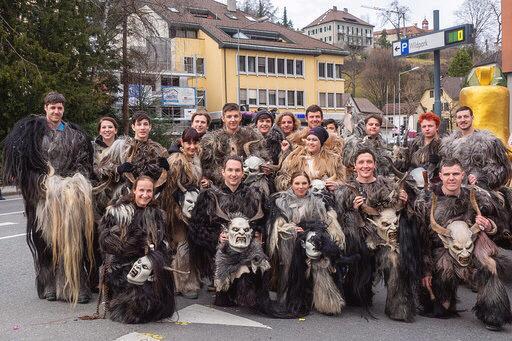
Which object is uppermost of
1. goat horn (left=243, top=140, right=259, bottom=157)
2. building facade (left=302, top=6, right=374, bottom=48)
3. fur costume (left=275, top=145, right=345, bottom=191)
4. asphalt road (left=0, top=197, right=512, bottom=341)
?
building facade (left=302, top=6, right=374, bottom=48)

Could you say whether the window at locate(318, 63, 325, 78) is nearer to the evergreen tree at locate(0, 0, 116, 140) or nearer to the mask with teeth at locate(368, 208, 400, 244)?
the evergreen tree at locate(0, 0, 116, 140)

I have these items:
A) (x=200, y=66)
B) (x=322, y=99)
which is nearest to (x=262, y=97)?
(x=200, y=66)

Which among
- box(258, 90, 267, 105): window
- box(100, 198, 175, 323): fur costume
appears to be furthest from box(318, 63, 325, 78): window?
box(100, 198, 175, 323): fur costume

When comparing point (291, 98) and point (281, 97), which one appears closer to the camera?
point (281, 97)

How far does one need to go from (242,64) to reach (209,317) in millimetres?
40558

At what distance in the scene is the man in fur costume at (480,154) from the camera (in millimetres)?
5668

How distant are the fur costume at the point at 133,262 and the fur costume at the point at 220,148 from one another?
1.19 m

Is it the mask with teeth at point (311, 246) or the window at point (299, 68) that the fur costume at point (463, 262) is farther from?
the window at point (299, 68)

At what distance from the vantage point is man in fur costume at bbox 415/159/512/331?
15.2 ft

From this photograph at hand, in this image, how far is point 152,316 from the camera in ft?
15.8

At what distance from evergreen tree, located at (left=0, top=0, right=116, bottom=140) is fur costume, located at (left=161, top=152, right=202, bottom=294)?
593 inches

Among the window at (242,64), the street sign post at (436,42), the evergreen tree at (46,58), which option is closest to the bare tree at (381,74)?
the window at (242,64)

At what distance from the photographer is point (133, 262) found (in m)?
4.85

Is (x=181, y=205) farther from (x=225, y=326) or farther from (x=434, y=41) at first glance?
(x=434, y=41)
